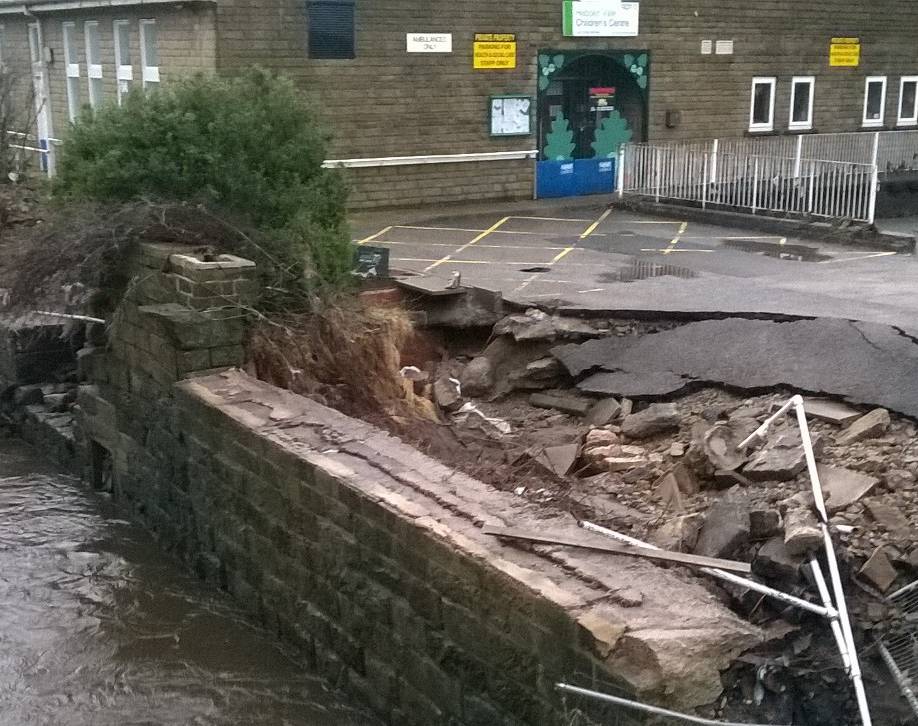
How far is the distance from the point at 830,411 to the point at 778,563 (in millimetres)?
2753

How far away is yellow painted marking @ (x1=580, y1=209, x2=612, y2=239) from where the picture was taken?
A: 18.8 meters

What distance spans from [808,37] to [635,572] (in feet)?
76.4

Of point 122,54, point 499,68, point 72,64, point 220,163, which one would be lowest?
point 220,163

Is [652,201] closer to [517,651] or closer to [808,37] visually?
[808,37]

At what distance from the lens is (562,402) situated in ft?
33.8

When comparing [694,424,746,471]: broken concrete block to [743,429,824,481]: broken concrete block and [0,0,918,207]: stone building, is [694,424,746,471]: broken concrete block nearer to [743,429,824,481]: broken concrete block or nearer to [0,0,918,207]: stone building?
[743,429,824,481]: broken concrete block

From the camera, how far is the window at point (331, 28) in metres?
19.4

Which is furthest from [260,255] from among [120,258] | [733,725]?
[733,725]

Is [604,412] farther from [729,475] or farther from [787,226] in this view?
[787,226]

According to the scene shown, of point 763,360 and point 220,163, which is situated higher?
point 220,163

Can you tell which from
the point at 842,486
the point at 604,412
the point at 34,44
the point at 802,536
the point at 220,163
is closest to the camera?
the point at 802,536

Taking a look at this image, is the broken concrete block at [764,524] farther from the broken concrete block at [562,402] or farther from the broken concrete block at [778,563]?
the broken concrete block at [562,402]

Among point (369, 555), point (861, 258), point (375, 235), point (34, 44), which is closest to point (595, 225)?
point (375, 235)

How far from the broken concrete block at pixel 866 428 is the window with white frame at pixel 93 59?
18.5 m
